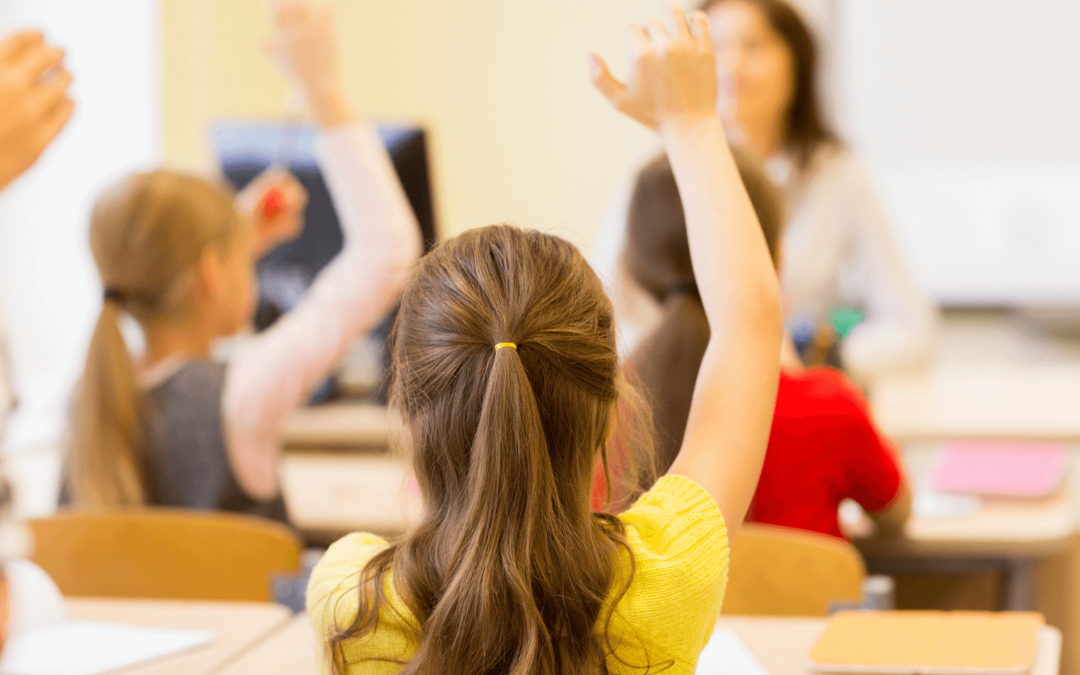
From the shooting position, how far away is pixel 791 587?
46.5 inches

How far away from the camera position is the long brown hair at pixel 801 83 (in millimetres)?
2311

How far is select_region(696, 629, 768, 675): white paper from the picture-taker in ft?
3.05

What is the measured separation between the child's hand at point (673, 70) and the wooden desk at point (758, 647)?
1.55 ft

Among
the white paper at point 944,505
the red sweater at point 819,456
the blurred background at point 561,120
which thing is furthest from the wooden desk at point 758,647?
the blurred background at point 561,120

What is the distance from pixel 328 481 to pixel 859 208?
1221mm

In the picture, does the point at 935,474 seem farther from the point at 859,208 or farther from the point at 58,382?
the point at 58,382

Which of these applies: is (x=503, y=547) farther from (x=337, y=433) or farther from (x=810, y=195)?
(x=810, y=195)

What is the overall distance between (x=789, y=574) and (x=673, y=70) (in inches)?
22.9

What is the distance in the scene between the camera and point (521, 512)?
0.71m

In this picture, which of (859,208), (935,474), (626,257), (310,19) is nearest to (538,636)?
(626,257)

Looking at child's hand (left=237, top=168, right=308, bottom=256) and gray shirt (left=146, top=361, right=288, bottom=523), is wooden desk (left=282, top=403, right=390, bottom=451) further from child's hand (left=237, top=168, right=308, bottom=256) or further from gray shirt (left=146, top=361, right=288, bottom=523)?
gray shirt (left=146, top=361, right=288, bottom=523)

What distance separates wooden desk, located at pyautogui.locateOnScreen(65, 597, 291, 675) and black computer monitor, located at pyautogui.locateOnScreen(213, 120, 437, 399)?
112 centimetres

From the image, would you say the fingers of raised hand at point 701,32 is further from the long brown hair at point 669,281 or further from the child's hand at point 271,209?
the child's hand at point 271,209

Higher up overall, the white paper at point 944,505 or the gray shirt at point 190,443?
the gray shirt at point 190,443
